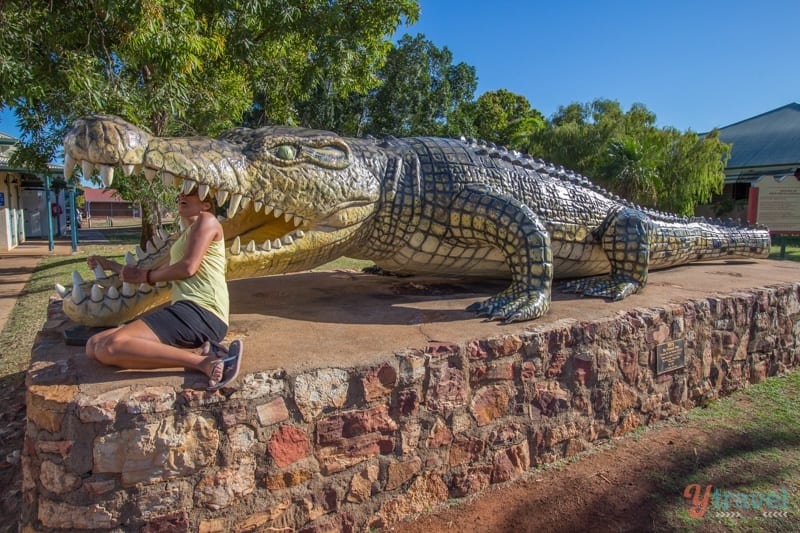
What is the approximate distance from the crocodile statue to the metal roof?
23.7 m

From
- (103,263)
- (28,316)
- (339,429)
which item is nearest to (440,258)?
(339,429)

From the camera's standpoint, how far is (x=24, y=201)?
19875mm

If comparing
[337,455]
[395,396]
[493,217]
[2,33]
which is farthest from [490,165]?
[2,33]

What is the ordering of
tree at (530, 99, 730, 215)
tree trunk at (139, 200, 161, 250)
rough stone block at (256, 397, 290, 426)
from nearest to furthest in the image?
rough stone block at (256, 397, 290, 426), tree trunk at (139, 200, 161, 250), tree at (530, 99, 730, 215)

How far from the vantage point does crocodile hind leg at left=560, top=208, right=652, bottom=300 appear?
13.0ft

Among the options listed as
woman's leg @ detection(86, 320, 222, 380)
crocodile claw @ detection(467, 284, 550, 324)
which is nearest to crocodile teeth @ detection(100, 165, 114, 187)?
woman's leg @ detection(86, 320, 222, 380)

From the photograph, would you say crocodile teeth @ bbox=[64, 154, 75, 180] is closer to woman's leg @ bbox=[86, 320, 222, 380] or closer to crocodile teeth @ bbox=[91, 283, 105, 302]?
crocodile teeth @ bbox=[91, 283, 105, 302]

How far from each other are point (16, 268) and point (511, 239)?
11580 mm

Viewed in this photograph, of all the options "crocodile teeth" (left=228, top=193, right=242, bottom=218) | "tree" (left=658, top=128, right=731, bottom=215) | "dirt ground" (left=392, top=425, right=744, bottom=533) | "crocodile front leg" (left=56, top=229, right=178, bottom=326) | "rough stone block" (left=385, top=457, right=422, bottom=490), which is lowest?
"dirt ground" (left=392, top=425, right=744, bottom=533)

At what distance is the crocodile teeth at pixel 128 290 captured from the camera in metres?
2.60

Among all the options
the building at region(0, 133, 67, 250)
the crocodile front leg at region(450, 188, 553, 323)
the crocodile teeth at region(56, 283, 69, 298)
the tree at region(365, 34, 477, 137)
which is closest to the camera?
the crocodile teeth at region(56, 283, 69, 298)

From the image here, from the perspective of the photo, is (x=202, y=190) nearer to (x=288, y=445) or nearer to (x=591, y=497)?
(x=288, y=445)

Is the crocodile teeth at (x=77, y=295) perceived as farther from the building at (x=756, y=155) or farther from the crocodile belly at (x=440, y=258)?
the building at (x=756, y=155)

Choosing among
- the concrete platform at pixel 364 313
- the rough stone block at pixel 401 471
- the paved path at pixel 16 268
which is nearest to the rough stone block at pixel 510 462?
the rough stone block at pixel 401 471
